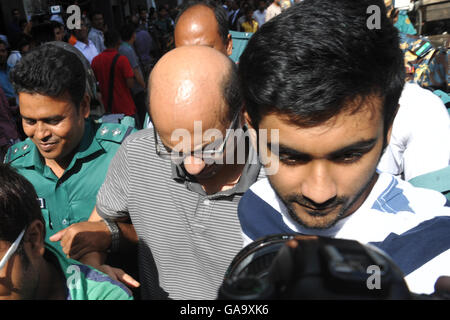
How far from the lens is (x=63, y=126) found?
223 centimetres

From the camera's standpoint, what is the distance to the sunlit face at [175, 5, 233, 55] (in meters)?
2.98

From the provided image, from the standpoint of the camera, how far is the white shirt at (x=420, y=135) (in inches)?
66.1

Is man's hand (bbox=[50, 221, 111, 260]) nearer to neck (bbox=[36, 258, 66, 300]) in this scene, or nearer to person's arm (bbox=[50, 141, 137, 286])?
person's arm (bbox=[50, 141, 137, 286])

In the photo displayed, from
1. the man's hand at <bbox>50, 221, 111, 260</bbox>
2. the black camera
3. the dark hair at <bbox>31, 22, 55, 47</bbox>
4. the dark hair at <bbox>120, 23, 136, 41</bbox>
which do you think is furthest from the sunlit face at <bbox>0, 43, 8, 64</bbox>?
the black camera

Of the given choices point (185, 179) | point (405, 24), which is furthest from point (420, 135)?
point (405, 24)

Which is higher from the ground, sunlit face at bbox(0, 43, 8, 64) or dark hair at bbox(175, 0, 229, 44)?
dark hair at bbox(175, 0, 229, 44)

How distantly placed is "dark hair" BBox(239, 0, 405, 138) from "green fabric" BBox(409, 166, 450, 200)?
57 centimetres

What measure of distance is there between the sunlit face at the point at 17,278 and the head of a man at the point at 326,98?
917 mm

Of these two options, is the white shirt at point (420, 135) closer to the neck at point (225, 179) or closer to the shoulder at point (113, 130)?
the neck at point (225, 179)

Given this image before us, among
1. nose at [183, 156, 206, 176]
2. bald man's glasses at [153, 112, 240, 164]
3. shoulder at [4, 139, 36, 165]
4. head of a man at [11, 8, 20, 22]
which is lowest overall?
shoulder at [4, 139, 36, 165]

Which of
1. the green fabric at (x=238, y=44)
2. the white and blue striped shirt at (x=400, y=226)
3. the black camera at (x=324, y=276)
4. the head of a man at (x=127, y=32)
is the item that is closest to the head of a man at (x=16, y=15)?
the head of a man at (x=127, y=32)

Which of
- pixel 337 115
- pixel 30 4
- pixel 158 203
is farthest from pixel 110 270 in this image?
pixel 30 4

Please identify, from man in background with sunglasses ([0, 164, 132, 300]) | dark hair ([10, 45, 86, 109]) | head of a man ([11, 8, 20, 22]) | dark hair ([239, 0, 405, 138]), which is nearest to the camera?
dark hair ([239, 0, 405, 138])

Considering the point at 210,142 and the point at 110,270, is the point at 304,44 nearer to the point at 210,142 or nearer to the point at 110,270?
the point at 210,142
